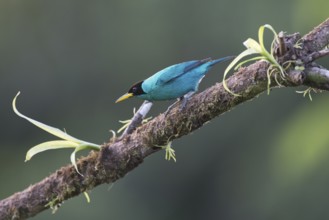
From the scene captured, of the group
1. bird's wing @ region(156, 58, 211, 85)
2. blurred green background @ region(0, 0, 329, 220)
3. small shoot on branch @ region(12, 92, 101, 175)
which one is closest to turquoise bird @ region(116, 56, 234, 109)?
bird's wing @ region(156, 58, 211, 85)

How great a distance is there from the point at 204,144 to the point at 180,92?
15330 millimetres

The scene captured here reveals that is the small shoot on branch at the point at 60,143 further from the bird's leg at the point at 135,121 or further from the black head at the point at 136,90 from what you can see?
the black head at the point at 136,90

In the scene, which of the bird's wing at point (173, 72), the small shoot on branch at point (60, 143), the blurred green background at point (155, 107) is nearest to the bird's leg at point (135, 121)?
the small shoot on branch at point (60, 143)

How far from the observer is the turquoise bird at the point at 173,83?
4.54 metres

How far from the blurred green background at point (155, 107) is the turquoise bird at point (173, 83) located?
1177 centimetres

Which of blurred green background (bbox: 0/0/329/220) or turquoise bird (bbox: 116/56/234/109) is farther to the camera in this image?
blurred green background (bbox: 0/0/329/220)

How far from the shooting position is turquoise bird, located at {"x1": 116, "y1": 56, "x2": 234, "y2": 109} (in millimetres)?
4535

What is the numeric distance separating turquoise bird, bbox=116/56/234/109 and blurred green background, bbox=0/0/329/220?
11.8 metres

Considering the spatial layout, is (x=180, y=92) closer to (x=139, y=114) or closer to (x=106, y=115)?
(x=139, y=114)

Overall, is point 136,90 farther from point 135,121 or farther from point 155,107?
point 155,107

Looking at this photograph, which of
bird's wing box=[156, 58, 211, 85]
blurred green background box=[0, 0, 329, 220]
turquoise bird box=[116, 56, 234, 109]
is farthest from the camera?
blurred green background box=[0, 0, 329, 220]

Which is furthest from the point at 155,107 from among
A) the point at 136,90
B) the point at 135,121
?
the point at 135,121

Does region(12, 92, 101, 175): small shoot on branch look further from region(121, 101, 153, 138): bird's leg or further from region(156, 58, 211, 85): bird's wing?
region(156, 58, 211, 85): bird's wing

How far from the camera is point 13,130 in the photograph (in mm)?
19922
